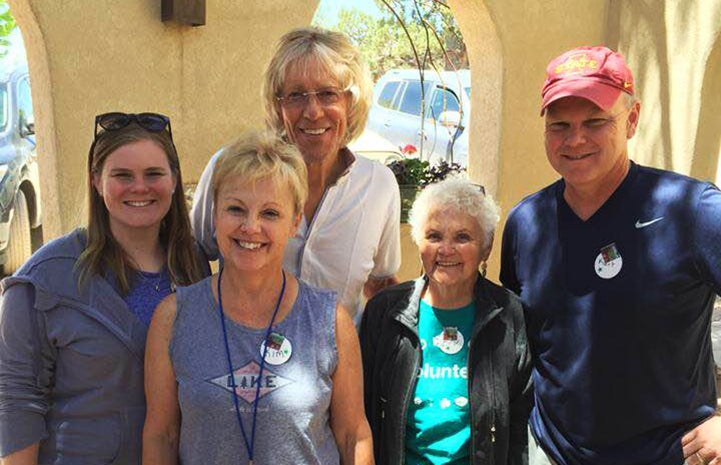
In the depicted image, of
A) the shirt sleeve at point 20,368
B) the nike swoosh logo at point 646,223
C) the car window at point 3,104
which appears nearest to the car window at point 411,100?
the car window at point 3,104

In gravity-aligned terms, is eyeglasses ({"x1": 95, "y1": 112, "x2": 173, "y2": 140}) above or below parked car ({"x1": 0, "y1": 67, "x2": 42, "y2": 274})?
above

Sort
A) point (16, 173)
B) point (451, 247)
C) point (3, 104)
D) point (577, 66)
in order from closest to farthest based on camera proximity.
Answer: point (577, 66) → point (451, 247) → point (16, 173) → point (3, 104)

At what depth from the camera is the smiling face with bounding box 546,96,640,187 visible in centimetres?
211

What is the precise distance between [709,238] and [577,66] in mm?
592

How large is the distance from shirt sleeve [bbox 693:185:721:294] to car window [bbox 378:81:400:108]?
9743 millimetres

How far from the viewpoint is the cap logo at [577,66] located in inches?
83.7

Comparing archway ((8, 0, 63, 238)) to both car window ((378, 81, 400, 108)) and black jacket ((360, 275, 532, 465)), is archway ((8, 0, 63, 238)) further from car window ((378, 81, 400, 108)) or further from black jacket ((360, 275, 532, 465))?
car window ((378, 81, 400, 108))

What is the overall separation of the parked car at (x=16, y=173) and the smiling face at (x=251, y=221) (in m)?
5.97

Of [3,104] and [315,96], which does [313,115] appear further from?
[3,104]

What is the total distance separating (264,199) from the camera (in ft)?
6.47

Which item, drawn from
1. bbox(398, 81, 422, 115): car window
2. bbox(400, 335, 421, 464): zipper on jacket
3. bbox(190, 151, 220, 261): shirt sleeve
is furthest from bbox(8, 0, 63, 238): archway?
bbox(398, 81, 422, 115): car window

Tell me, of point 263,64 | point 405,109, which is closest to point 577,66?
point 263,64

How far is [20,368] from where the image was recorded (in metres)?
1.91

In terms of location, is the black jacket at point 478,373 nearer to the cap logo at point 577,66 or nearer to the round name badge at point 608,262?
the round name badge at point 608,262
